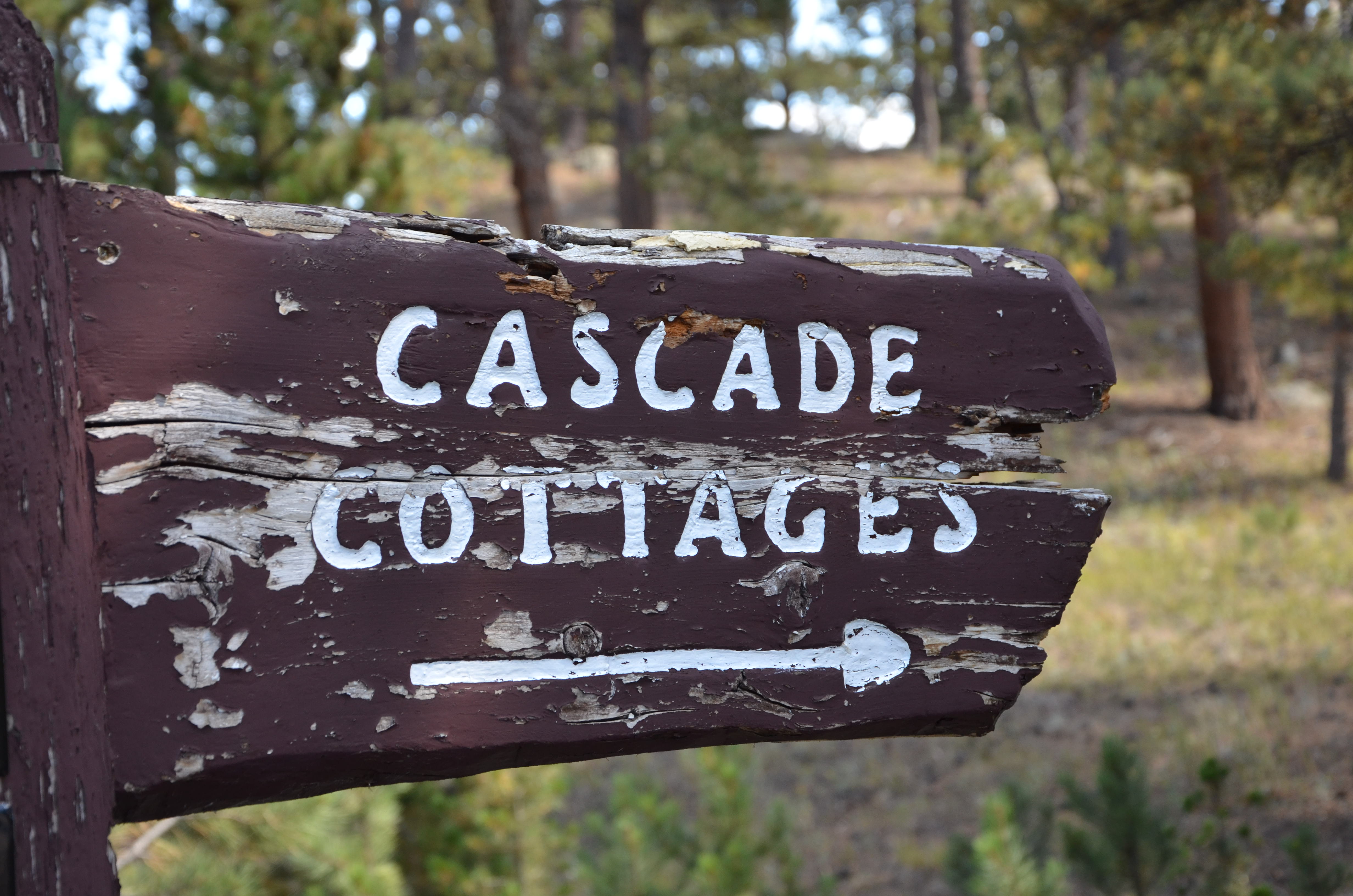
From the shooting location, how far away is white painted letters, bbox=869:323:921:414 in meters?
1.09

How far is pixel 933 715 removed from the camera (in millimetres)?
1109

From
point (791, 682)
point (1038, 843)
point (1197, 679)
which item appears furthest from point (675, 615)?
point (1197, 679)

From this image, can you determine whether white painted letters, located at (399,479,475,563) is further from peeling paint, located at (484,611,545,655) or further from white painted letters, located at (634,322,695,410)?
white painted letters, located at (634,322,695,410)

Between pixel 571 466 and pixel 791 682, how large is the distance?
0.34 metres

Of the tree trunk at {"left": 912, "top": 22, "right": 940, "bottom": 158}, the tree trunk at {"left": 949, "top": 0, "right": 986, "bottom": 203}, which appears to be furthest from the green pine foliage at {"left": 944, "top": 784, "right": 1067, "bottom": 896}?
the tree trunk at {"left": 912, "top": 22, "right": 940, "bottom": 158}

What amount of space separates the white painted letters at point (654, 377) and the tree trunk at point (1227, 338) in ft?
28.7

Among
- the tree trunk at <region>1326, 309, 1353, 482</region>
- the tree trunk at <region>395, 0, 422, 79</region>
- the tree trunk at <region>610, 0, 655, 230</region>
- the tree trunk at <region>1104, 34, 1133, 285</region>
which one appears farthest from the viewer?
the tree trunk at <region>395, 0, 422, 79</region>

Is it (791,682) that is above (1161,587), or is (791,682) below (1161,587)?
above

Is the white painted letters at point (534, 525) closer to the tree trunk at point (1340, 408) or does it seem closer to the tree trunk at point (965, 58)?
the tree trunk at point (1340, 408)

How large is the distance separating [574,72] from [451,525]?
8655mm

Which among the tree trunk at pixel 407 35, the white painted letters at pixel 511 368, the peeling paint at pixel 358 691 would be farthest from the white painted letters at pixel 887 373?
the tree trunk at pixel 407 35

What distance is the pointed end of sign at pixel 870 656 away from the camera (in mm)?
1087

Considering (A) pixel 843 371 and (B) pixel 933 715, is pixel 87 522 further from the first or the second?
(B) pixel 933 715

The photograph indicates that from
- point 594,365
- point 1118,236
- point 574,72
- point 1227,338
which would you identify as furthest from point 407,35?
point 594,365
